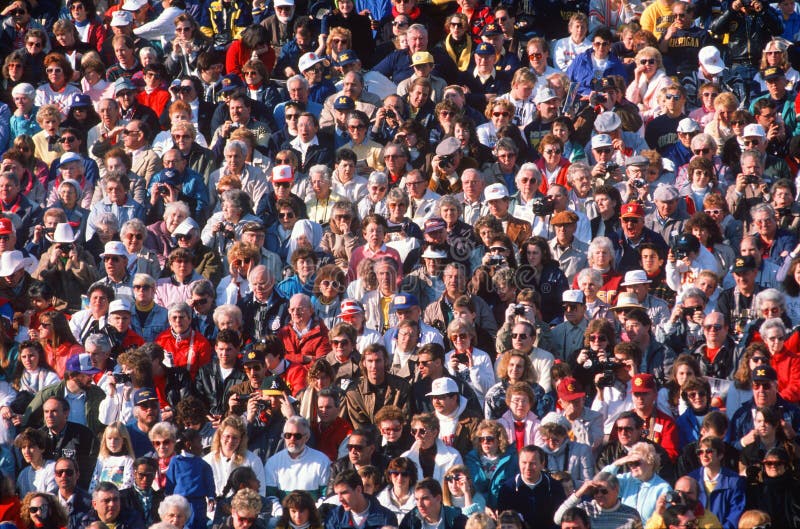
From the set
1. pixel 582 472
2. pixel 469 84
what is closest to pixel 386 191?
pixel 469 84

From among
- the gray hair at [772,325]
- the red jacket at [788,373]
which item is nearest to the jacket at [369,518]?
the red jacket at [788,373]

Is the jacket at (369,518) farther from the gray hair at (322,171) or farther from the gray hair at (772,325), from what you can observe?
the gray hair at (322,171)

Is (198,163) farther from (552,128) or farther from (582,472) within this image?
(582,472)

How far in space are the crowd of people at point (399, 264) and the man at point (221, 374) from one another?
29 mm

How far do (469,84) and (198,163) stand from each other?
3117 mm

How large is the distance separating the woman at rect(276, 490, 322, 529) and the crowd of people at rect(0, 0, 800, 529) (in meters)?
0.02

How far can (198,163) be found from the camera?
19.9m

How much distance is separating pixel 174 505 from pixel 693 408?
403 cm

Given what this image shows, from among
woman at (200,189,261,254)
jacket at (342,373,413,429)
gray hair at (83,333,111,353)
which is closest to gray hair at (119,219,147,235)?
woman at (200,189,261,254)

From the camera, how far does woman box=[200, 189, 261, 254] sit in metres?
18.6

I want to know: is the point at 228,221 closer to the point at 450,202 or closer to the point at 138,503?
the point at 450,202

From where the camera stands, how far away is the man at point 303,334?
669 inches

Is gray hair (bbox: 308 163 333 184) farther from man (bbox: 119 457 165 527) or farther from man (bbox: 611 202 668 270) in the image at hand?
man (bbox: 119 457 165 527)

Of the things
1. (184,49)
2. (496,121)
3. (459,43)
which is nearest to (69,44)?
(184,49)
